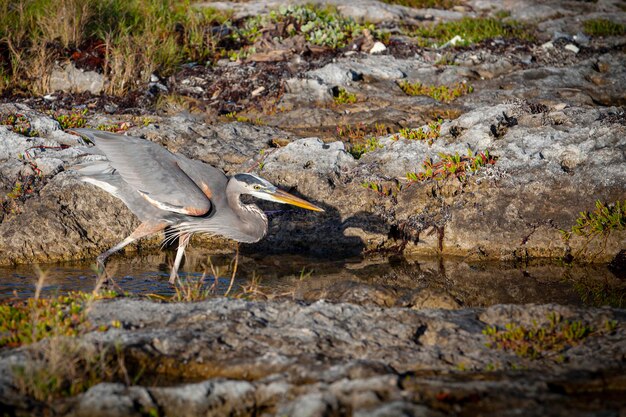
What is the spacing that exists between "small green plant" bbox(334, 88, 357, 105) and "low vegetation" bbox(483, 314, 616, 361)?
659cm

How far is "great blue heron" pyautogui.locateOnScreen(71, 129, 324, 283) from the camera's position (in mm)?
6781

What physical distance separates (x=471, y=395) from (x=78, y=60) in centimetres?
924

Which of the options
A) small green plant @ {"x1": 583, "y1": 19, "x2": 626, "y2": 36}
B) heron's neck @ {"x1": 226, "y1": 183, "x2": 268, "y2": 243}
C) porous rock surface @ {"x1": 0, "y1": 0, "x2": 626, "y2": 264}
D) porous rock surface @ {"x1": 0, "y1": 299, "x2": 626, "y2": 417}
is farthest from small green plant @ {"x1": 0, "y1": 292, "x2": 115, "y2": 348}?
small green plant @ {"x1": 583, "y1": 19, "x2": 626, "y2": 36}

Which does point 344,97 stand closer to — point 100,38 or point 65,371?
point 100,38

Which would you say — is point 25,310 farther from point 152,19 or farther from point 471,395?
point 152,19

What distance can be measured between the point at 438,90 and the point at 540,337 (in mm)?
7034

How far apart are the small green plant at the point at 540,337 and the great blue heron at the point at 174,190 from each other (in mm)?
2923

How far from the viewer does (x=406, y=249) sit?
26.0ft

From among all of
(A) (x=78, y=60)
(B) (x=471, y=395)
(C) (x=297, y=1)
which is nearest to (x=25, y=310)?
(B) (x=471, y=395)

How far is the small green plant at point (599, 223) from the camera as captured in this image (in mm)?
7387

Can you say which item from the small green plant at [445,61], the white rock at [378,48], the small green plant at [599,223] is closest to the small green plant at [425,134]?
the small green plant at [599,223]

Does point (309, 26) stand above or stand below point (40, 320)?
above

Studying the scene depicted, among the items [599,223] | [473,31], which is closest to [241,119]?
[599,223]

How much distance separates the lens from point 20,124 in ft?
29.0
